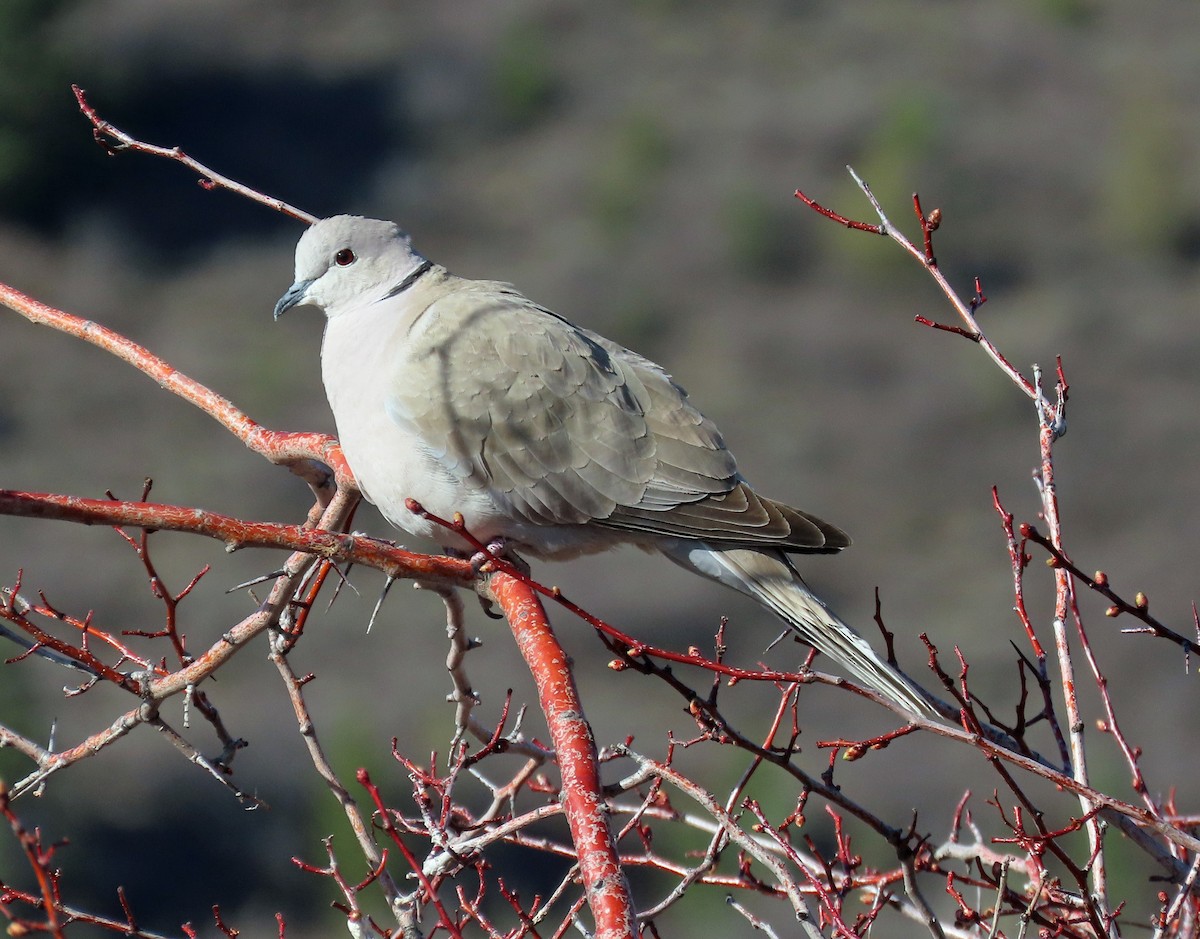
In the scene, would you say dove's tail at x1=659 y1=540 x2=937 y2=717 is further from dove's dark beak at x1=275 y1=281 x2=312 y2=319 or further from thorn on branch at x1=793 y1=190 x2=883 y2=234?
dove's dark beak at x1=275 y1=281 x2=312 y2=319

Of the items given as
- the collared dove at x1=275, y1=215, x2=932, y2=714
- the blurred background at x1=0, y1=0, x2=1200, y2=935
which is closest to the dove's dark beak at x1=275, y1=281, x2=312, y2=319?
the collared dove at x1=275, y1=215, x2=932, y2=714

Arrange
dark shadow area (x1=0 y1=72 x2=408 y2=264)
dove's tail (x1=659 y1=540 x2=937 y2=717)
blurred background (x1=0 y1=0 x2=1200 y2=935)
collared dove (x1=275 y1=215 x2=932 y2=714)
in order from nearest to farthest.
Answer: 1. dove's tail (x1=659 y1=540 x2=937 y2=717)
2. collared dove (x1=275 y1=215 x2=932 y2=714)
3. blurred background (x1=0 y1=0 x2=1200 y2=935)
4. dark shadow area (x1=0 y1=72 x2=408 y2=264)

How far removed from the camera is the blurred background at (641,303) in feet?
46.2

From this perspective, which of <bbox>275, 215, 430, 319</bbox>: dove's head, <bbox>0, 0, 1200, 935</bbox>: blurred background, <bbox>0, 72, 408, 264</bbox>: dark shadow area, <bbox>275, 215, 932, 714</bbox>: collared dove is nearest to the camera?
<bbox>275, 215, 932, 714</bbox>: collared dove

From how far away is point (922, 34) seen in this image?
92.7 ft

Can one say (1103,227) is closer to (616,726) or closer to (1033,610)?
(1033,610)

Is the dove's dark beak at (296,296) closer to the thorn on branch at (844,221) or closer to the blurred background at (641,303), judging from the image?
the thorn on branch at (844,221)

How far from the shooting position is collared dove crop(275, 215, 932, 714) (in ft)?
11.4

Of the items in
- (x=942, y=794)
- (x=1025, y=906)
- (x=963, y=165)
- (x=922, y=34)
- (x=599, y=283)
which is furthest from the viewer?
(x=922, y=34)

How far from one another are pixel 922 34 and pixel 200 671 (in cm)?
2876

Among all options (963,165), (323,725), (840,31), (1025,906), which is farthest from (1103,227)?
(1025,906)

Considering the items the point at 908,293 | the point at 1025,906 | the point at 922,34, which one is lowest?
the point at 1025,906

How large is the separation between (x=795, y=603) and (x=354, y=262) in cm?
169

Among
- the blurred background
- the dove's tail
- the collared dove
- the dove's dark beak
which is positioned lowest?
the dove's tail
